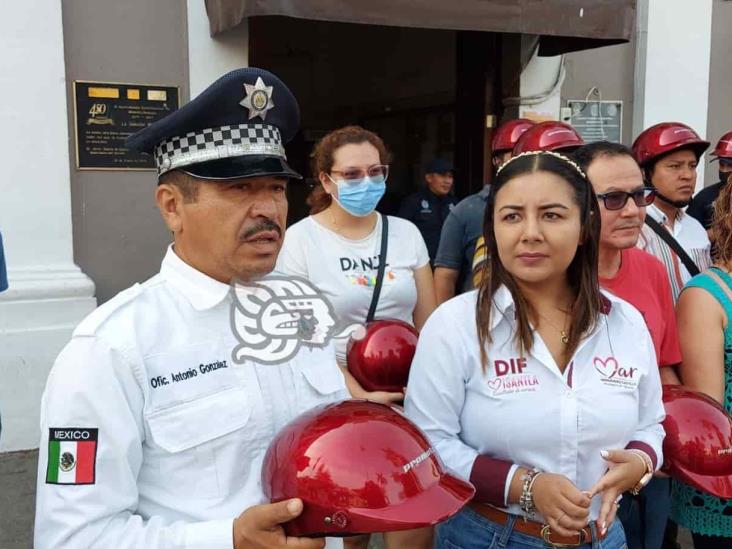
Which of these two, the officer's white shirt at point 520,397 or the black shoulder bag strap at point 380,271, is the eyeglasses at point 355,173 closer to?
the black shoulder bag strap at point 380,271

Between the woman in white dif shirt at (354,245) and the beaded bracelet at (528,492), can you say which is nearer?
the beaded bracelet at (528,492)

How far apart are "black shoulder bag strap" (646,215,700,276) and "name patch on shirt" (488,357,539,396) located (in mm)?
1856

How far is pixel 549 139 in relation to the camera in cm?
371

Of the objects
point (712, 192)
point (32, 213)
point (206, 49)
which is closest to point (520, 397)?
point (712, 192)

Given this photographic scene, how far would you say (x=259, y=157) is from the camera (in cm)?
145

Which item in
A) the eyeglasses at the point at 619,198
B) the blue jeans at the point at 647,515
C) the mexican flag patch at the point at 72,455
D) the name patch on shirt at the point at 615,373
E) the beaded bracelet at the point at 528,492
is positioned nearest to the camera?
the mexican flag patch at the point at 72,455

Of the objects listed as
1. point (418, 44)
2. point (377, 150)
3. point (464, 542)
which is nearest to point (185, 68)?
point (377, 150)

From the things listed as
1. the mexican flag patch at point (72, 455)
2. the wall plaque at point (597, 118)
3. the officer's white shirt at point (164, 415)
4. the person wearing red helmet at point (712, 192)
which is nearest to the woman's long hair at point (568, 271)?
the officer's white shirt at point (164, 415)

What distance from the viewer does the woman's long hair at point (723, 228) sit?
8.43 feet

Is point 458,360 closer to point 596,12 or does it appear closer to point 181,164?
point 181,164

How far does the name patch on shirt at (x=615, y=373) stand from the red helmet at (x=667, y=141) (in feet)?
7.10

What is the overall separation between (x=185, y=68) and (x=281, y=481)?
4459mm

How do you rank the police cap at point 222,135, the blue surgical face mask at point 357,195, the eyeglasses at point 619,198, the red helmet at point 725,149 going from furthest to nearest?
the red helmet at point 725,149 < the blue surgical face mask at point 357,195 < the eyeglasses at point 619,198 < the police cap at point 222,135

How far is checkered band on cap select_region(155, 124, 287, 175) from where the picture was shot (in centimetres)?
142
